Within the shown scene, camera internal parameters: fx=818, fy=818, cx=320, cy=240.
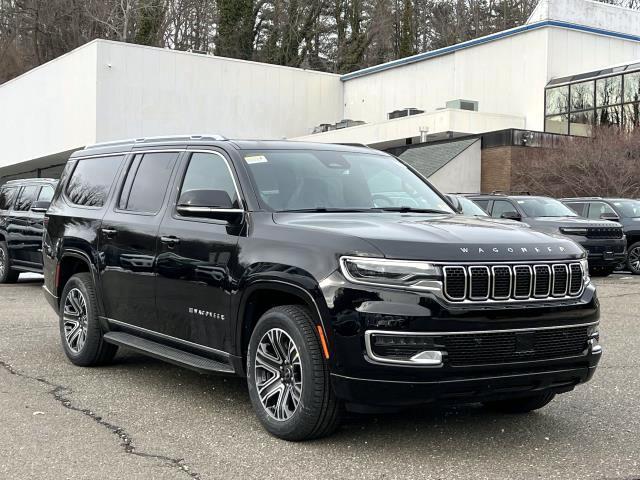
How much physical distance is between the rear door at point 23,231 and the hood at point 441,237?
31.8 feet

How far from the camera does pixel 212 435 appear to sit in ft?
17.1

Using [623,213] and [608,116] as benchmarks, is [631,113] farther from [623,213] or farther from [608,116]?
[623,213]

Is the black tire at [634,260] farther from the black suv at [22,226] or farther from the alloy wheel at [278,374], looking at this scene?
the alloy wheel at [278,374]

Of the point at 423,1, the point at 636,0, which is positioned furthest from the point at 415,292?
the point at 423,1

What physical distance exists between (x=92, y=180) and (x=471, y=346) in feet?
14.4

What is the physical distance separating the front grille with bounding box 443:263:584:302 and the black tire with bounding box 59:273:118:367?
12.2 ft

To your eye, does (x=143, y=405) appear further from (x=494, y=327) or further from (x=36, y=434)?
(x=494, y=327)

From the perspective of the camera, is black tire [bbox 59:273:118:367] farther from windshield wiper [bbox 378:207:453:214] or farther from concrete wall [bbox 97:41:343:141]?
concrete wall [bbox 97:41:343:141]

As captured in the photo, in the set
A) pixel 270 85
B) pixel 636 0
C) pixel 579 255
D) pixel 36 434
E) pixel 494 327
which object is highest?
pixel 636 0

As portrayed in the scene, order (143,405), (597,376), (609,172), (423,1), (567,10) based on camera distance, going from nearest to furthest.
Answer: (143,405) → (597,376) → (609,172) → (567,10) → (423,1)

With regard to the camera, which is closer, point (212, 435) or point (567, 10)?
point (212, 435)

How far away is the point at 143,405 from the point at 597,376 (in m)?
3.76

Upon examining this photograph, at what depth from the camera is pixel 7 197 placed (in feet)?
49.4

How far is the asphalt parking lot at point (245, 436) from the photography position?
4.56 meters
